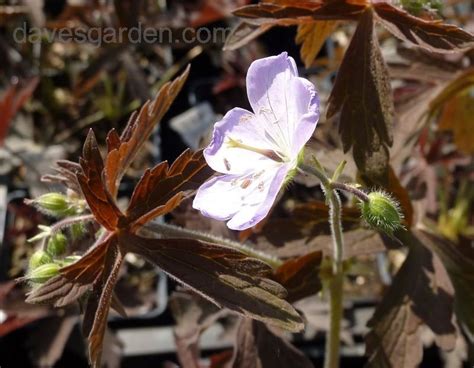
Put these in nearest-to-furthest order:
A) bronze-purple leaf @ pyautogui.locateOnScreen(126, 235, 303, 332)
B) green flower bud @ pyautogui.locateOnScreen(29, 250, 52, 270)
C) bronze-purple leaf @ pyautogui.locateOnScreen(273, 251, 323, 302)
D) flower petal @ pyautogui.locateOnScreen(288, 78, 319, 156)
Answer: flower petal @ pyautogui.locateOnScreen(288, 78, 319, 156)
bronze-purple leaf @ pyautogui.locateOnScreen(126, 235, 303, 332)
green flower bud @ pyautogui.locateOnScreen(29, 250, 52, 270)
bronze-purple leaf @ pyautogui.locateOnScreen(273, 251, 323, 302)

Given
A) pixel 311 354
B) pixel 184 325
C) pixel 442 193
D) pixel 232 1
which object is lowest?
pixel 311 354

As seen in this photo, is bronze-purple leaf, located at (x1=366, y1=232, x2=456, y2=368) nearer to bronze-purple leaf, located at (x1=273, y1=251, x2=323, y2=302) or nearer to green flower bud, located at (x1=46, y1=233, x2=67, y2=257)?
bronze-purple leaf, located at (x1=273, y1=251, x2=323, y2=302)

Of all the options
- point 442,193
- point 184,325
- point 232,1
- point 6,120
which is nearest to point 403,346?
point 184,325

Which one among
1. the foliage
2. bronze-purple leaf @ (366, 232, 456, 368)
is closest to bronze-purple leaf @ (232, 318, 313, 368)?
the foliage

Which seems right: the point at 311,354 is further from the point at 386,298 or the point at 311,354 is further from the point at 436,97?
the point at 436,97

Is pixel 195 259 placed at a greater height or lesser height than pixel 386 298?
greater

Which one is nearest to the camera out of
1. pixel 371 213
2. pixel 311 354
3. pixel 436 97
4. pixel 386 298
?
pixel 371 213

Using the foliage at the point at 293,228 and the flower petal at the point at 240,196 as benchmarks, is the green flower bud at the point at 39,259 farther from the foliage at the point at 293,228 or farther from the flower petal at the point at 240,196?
the flower petal at the point at 240,196
